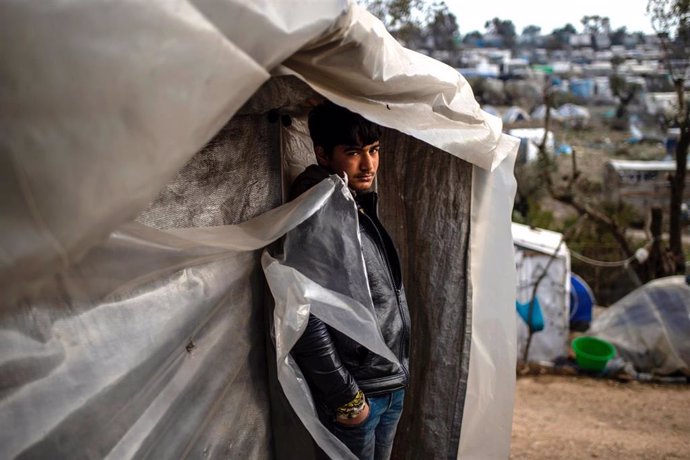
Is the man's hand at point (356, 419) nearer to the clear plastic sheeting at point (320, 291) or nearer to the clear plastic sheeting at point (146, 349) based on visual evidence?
the clear plastic sheeting at point (320, 291)

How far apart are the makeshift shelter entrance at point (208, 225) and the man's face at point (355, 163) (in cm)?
11

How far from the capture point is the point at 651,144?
28.9m

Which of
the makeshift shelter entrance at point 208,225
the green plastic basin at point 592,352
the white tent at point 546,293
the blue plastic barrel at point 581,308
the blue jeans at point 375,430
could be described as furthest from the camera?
the blue plastic barrel at point 581,308

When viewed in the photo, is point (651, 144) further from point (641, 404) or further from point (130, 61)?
point (130, 61)

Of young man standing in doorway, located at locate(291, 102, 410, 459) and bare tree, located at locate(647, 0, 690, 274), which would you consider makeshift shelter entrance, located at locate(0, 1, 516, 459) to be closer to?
young man standing in doorway, located at locate(291, 102, 410, 459)

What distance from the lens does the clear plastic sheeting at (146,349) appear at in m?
1.17

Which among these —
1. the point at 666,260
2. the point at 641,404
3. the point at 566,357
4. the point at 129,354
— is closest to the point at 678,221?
the point at 666,260

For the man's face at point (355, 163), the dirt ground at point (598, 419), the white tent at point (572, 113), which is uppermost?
the white tent at point (572, 113)

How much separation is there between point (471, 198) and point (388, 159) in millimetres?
341

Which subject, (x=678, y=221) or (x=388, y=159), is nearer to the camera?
(x=388, y=159)

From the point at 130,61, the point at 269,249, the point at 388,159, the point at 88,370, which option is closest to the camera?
the point at 130,61

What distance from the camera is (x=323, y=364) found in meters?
1.61

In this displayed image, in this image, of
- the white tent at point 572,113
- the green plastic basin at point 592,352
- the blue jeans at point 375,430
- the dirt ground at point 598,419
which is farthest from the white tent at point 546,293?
the white tent at point 572,113

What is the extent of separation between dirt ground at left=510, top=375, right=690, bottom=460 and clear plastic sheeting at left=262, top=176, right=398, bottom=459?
2.38 metres
